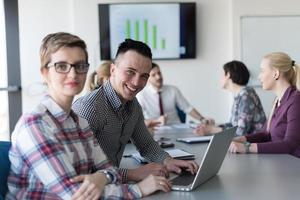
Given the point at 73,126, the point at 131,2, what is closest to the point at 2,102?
the point at 131,2

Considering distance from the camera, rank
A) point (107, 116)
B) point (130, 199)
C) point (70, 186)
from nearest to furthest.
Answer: point (70, 186) → point (130, 199) → point (107, 116)

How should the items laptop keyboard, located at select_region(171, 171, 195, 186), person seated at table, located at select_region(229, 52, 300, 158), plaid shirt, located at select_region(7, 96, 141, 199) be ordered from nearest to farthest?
plaid shirt, located at select_region(7, 96, 141, 199), laptop keyboard, located at select_region(171, 171, 195, 186), person seated at table, located at select_region(229, 52, 300, 158)

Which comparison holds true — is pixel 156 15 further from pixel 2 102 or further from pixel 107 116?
pixel 107 116

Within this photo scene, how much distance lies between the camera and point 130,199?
145cm

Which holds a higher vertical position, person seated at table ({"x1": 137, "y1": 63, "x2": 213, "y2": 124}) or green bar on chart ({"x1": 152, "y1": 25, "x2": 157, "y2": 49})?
green bar on chart ({"x1": 152, "y1": 25, "x2": 157, "y2": 49})

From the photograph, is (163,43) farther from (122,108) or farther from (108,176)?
(108,176)

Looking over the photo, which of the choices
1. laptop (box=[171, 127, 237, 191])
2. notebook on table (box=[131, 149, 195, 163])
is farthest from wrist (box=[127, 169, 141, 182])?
notebook on table (box=[131, 149, 195, 163])

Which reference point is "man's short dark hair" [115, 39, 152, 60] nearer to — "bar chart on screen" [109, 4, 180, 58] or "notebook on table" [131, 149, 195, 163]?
"notebook on table" [131, 149, 195, 163]

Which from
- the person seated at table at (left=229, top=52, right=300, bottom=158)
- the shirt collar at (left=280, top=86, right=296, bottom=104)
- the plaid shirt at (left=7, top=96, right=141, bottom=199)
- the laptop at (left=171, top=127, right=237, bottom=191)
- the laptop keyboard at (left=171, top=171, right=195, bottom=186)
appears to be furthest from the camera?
the shirt collar at (left=280, top=86, right=296, bottom=104)

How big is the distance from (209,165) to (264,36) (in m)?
3.88

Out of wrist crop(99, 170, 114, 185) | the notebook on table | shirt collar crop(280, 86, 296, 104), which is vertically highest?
shirt collar crop(280, 86, 296, 104)

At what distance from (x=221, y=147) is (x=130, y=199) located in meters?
0.46

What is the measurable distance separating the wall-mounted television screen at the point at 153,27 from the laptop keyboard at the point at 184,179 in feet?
11.0

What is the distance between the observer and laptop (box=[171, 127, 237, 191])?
156 cm
